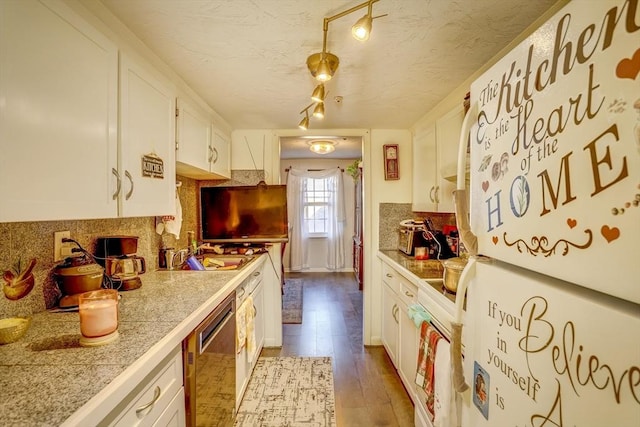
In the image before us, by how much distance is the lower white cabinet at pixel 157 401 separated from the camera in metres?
0.80

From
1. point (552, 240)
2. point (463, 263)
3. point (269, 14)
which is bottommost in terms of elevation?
point (463, 263)

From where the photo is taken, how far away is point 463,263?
1.48 m

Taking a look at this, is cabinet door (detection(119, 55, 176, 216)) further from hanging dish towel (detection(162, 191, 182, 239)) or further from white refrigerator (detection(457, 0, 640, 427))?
white refrigerator (detection(457, 0, 640, 427))

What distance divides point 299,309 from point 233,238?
1.72m

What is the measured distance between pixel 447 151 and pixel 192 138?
1816 millimetres

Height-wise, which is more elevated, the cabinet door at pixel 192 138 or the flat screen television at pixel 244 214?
the cabinet door at pixel 192 138

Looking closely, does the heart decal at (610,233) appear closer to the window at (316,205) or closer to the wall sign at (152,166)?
the wall sign at (152,166)

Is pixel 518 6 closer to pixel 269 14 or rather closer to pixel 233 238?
pixel 269 14

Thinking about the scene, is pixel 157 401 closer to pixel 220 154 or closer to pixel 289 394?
pixel 289 394

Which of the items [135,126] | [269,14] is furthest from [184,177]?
[269,14]

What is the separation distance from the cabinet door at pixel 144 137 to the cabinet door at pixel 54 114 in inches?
2.6

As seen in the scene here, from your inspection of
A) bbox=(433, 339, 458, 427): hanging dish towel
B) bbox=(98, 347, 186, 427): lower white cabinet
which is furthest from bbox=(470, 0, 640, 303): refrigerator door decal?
bbox=(98, 347, 186, 427): lower white cabinet

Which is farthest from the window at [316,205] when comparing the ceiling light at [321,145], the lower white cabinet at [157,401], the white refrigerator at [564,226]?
the white refrigerator at [564,226]

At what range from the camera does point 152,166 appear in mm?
1509
